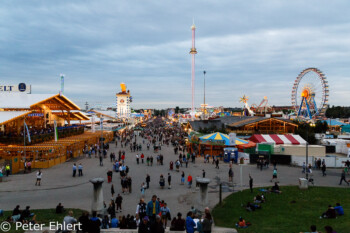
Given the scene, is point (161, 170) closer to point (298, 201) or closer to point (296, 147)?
point (298, 201)

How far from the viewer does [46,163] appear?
20.9 m

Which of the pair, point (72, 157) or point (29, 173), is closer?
point (29, 173)

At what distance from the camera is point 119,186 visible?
15336mm

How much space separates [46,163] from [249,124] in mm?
29654

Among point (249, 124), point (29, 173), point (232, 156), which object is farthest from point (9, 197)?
point (249, 124)

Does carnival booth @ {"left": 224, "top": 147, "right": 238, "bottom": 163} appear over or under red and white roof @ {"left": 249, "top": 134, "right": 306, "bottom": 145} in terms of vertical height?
under

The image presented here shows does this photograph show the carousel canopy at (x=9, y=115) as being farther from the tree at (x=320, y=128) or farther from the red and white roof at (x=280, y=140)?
the tree at (x=320, y=128)

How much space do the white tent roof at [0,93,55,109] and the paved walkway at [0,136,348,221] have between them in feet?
25.3

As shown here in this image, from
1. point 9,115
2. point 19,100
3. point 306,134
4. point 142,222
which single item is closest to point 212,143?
point 306,134

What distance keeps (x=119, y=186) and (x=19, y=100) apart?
57.9 feet

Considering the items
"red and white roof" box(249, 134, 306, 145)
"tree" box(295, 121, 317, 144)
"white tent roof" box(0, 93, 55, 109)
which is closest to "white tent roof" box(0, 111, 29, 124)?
"white tent roof" box(0, 93, 55, 109)

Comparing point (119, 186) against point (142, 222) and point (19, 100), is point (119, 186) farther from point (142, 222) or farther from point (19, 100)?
point (19, 100)

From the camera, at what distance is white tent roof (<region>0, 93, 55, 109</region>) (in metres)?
24.5

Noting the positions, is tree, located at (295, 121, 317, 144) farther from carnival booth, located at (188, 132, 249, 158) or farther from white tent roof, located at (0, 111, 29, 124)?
white tent roof, located at (0, 111, 29, 124)
